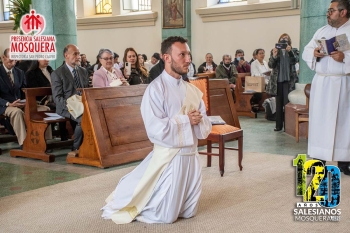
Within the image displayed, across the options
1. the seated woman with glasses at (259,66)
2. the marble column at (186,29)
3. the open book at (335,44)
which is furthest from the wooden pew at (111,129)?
the marble column at (186,29)

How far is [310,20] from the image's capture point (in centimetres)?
792

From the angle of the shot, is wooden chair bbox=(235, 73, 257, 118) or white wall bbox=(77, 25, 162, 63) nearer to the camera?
wooden chair bbox=(235, 73, 257, 118)

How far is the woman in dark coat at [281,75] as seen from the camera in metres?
8.75

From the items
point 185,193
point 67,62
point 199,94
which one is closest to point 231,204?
point 185,193

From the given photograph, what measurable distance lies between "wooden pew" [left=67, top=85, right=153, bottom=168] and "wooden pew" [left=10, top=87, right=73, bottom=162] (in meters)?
0.51

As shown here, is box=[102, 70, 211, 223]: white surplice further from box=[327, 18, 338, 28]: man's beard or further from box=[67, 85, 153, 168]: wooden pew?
box=[67, 85, 153, 168]: wooden pew

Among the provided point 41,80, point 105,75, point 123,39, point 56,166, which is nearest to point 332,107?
point 105,75

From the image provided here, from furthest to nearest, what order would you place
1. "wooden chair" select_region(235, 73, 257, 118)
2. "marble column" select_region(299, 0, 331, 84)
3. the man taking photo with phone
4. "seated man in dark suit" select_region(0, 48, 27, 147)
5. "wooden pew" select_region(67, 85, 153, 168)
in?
1. the man taking photo with phone
2. "wooden chair" select_region(235, 73, 257, 118)
3. "marble column" select_region(299, 0, 331, 84)
4. "seated man in dark suit" select_region(0, 48, 27, 147)
5. "wooden pew" select_region(67, 85, 153, 168)

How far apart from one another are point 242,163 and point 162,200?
93.6 inches

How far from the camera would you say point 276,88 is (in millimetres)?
8977

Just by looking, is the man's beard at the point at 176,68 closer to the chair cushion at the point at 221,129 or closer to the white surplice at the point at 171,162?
the white surplice at the point at 171,162

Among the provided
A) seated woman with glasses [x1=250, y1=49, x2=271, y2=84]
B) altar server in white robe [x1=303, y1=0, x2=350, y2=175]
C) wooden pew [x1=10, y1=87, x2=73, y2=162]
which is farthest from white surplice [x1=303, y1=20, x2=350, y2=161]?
seated woman with glasses [x1=250, y1=49, x2=271, y2=84]

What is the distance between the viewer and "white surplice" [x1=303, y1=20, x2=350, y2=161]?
5.28 metres

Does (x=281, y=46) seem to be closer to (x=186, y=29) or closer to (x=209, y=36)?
(x=209, y=36)
